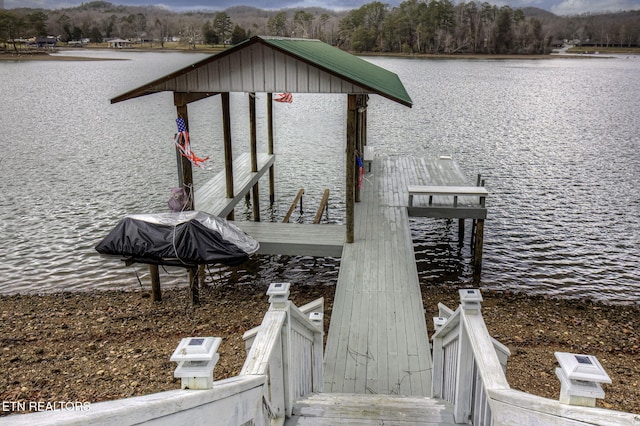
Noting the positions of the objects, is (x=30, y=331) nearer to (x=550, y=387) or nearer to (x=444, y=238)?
(x=550, y=387)

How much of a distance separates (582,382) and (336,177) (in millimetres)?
19393

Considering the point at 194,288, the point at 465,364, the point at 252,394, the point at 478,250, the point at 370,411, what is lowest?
the point at 194,288

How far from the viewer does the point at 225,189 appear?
13617 mm

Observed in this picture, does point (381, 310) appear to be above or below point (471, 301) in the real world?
below

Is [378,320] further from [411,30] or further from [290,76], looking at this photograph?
[411,30]

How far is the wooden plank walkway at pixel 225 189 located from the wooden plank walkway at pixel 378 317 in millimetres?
3022

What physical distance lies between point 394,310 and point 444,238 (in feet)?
27.4

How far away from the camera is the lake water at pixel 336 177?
13.5m

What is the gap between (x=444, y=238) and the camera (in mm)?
16062

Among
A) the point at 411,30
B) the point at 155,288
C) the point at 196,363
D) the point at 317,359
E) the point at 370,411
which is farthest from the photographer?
the point at 411,30

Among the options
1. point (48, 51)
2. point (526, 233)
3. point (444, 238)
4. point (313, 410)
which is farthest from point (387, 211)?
point (48, 51)

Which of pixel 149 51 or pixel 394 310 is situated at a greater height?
pixel 149 51

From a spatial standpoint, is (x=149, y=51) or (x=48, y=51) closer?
(x=48, y=51)

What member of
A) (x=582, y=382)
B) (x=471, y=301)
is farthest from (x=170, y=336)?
(x=582, y=382)
